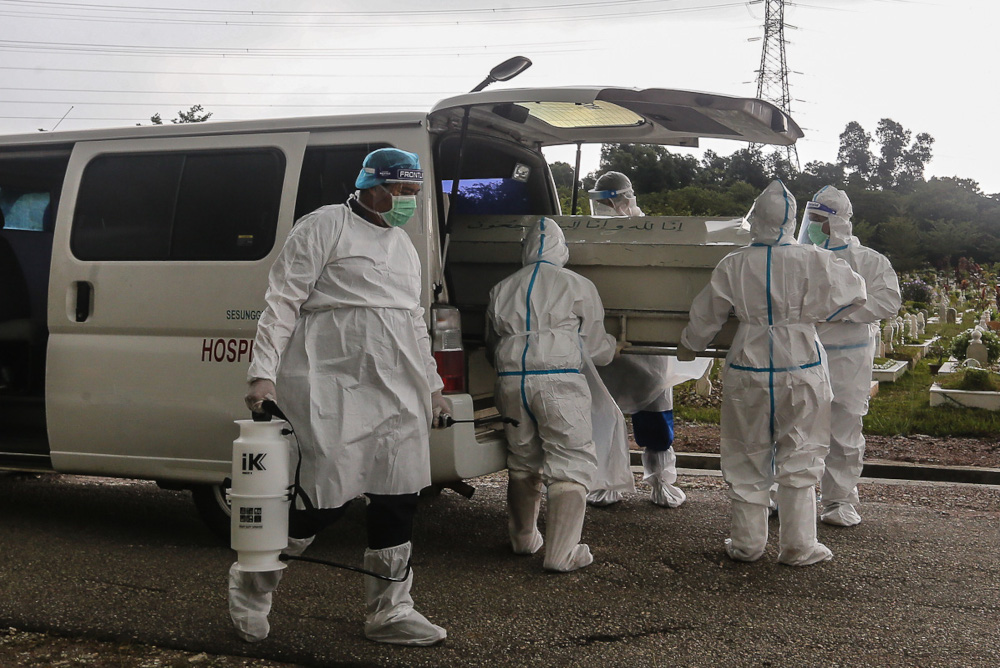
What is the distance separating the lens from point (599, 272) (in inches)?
205

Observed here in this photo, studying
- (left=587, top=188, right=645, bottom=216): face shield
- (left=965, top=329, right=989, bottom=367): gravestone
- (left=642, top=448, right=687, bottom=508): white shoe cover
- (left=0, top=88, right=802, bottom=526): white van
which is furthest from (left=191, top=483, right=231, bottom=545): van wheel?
(left=965, top=329, right=989, bottom=367): gravestone

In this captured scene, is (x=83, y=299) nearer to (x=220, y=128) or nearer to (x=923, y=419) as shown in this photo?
(x=220, y=128)

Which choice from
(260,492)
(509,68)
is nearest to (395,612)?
(260,492)

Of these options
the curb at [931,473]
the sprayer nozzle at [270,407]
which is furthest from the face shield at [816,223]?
the sprayer nozzle at [270,407]

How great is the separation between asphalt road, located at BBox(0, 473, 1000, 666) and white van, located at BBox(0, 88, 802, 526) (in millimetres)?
513

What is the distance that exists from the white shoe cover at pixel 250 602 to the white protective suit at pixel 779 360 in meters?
2.34

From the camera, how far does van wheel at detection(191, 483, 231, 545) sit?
199 inches

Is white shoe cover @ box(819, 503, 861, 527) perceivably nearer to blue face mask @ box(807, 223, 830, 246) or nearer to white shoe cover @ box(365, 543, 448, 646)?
blue face mask @ box(807, 223, 830, 246)

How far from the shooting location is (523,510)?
5023mm

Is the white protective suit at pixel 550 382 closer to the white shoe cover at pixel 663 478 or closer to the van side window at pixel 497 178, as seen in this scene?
A: the van side window at pixel 497 178

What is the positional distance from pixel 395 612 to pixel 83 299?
93.9 inches

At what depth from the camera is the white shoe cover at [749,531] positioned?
4.89 metres

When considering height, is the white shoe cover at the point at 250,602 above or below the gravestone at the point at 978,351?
below

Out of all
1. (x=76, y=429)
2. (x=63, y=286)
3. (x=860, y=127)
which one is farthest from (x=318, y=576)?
(x=860, y=127)
